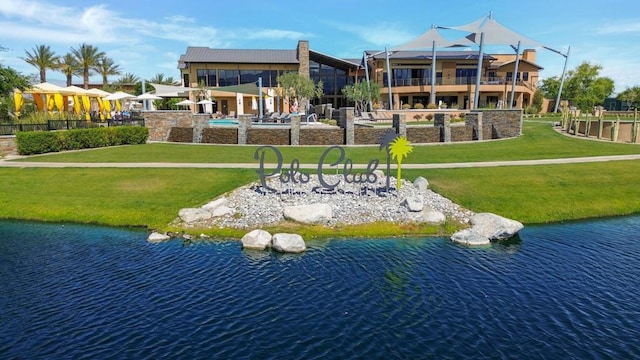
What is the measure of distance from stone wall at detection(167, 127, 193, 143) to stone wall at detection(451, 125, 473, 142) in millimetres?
20099

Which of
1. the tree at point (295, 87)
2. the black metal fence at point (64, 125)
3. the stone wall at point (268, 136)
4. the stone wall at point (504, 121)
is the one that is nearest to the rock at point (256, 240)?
the stone wall at point (268, 136)

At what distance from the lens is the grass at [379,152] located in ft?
85.0

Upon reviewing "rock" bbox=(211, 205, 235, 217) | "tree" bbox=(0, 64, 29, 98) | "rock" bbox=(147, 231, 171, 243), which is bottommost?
"rock" bbox=(147, 231, 171, 243)

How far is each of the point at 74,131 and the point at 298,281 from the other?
24442 millimetres

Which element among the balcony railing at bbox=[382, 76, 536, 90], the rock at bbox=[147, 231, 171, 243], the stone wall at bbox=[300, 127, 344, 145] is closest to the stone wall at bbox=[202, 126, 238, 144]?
the stone wall at bbox=[300, 127, 344, 145]

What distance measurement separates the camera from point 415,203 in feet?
54.5

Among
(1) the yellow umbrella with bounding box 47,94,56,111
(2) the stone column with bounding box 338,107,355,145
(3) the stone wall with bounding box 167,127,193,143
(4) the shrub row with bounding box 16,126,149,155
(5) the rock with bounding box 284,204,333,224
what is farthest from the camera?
(3) the stone wall with bounding box 167,127,193,143

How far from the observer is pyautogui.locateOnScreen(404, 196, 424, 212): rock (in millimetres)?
16547

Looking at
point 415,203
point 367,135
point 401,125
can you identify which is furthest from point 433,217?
point 367,135

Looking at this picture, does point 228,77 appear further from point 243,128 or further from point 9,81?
point 243,128

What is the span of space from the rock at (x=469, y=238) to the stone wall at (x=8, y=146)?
26.2m

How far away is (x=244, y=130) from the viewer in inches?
1307

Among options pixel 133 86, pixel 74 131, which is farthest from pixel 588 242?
pixel 133 86

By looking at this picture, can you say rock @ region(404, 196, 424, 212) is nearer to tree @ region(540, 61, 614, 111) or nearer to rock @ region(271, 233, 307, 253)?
rock @ region(271, 233, 307, 253)
